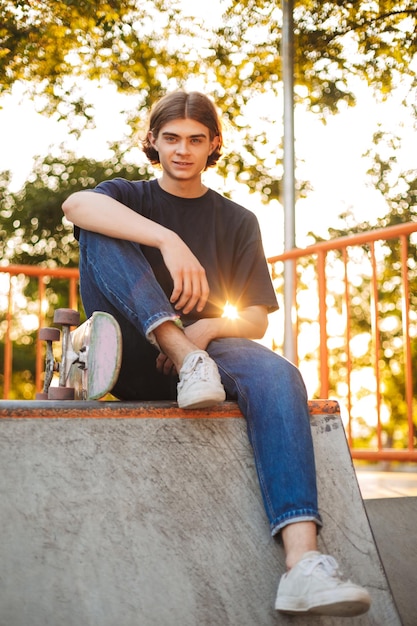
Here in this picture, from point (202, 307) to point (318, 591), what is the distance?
79cm

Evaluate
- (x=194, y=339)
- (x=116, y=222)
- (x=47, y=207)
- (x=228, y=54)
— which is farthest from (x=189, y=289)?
(x=47, y=207)

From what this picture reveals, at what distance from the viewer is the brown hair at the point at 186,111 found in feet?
7.72

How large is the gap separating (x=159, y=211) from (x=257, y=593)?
1180 mm

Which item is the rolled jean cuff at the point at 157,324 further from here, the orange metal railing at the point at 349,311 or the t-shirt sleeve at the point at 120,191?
the orange metal railing at the point at 349,311

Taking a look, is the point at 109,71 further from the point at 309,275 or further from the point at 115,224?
the point at 115,224

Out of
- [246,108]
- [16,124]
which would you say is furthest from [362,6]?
[16,124]

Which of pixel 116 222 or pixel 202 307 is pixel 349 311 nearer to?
pixel 202 307

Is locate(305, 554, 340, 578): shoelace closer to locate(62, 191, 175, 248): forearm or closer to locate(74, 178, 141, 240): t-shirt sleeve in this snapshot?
locate(62, 191, 175, 248): forearm

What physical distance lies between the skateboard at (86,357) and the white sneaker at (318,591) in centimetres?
64

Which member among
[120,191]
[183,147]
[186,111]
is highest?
[186,111]

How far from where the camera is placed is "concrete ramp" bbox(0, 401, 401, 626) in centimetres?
160

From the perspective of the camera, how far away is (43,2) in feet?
20.5

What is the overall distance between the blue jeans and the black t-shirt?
22cm

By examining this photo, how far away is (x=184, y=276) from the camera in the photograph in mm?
1992
